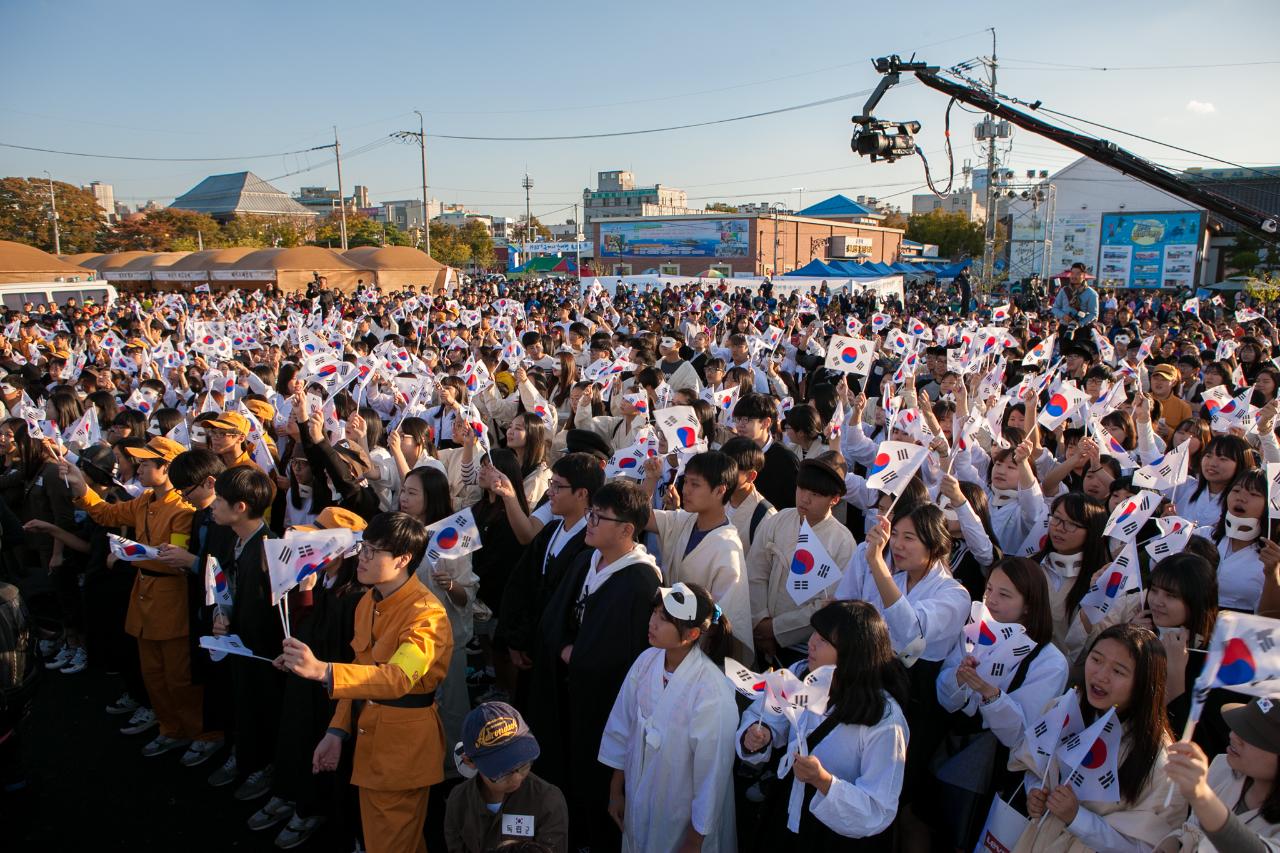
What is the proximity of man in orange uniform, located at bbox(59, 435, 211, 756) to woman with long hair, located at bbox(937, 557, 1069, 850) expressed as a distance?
12.9ft

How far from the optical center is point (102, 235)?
56.9m

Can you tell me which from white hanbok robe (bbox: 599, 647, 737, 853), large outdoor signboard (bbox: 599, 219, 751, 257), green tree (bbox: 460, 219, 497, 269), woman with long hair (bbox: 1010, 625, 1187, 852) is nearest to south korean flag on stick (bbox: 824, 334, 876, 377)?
white hanbok robe (bbox: 599, 647, 737, 853)

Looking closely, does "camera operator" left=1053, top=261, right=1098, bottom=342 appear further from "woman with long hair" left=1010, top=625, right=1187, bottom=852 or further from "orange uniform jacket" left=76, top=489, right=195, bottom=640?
"orange uniform jacket" left=76, top=489, right=195, bottom=640

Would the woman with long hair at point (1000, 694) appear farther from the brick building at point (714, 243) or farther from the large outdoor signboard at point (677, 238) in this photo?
the large outdoor signboard at point (677, 238)

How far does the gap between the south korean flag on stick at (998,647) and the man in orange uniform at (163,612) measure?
4016 millimetres

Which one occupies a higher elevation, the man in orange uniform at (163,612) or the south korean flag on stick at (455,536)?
the south korean flag on stick at (455,536)

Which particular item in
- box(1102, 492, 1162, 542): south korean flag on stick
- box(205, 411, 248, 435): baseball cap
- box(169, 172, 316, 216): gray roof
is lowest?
box(1102, 492, 1162, 542): south korean flag on stick

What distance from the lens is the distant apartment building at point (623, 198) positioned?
424 ft

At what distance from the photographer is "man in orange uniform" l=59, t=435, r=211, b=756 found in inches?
174

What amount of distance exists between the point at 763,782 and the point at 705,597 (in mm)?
1307

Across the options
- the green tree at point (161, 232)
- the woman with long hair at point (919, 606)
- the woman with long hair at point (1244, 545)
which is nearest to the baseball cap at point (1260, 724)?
the woman with long hair at point (919, 606)

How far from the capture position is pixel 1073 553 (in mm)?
3906

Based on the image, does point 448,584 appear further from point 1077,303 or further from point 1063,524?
point 1077,303

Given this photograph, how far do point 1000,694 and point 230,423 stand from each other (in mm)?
4457
